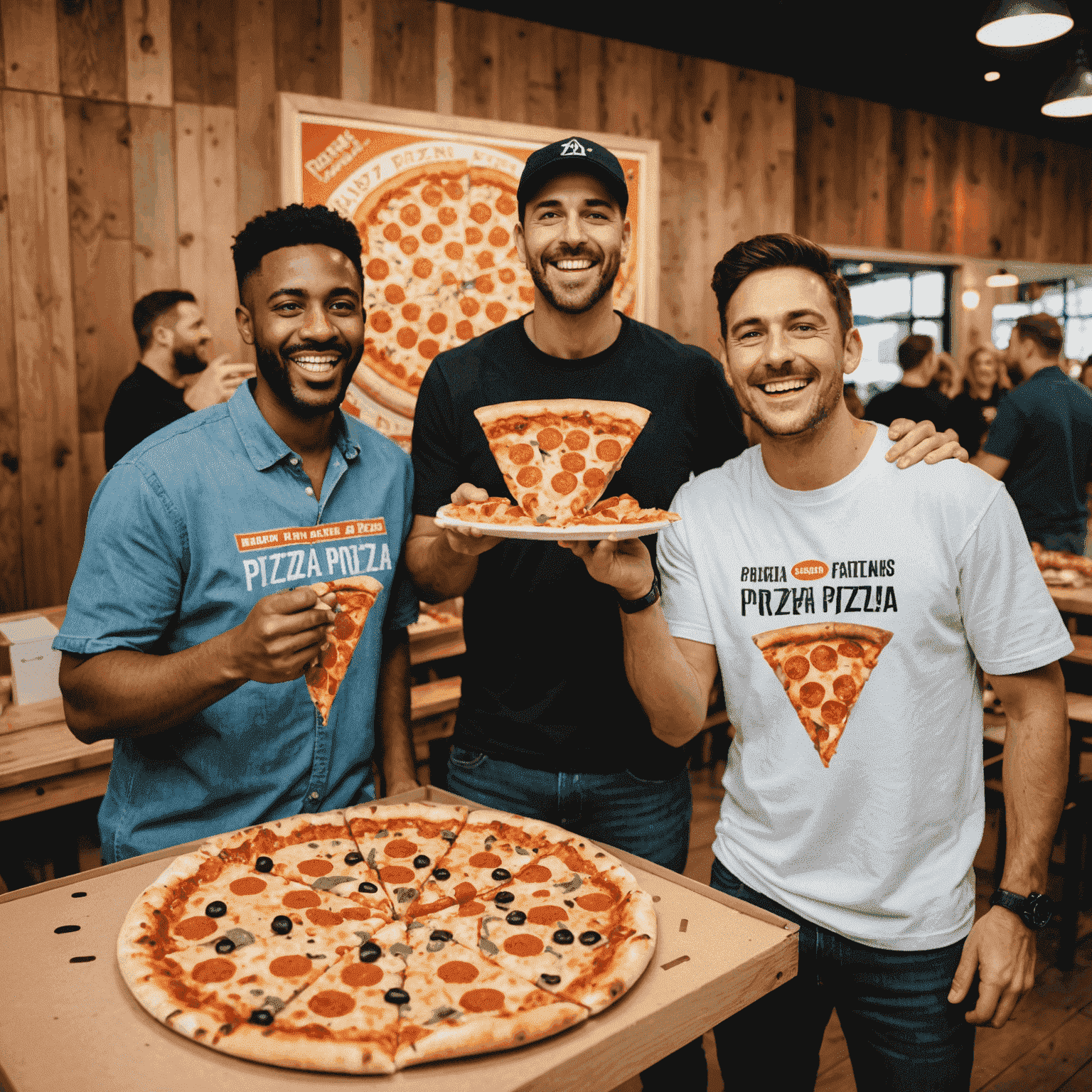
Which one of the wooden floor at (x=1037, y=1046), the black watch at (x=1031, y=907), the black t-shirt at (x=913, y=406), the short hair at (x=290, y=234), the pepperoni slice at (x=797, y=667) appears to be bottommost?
the wooden floor at (x=1037, y=1046)

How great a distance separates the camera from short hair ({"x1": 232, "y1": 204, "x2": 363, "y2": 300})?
2.06 metres

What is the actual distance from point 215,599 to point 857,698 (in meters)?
1.24

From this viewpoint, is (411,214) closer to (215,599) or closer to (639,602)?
(215,599)

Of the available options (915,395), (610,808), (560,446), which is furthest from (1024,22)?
(610,808)

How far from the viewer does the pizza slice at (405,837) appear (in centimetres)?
182

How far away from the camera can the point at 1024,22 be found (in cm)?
493

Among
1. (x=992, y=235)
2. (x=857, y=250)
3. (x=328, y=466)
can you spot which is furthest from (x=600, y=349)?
(x=992, y=235)

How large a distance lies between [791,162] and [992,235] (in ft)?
13.2

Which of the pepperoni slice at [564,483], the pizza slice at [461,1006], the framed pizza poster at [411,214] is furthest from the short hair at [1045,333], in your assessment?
the pizza slice at [461,1006]

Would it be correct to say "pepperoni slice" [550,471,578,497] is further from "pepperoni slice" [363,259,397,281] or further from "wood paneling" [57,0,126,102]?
"wood paneling" [57,0,126,102]

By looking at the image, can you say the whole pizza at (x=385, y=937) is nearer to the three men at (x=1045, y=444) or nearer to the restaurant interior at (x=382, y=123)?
the restaurant interior at (x=382, y=123)

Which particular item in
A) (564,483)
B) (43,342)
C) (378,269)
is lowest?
(564,483)

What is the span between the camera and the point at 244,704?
1969 mm

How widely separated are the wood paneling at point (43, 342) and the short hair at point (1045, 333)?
5.35 meters
